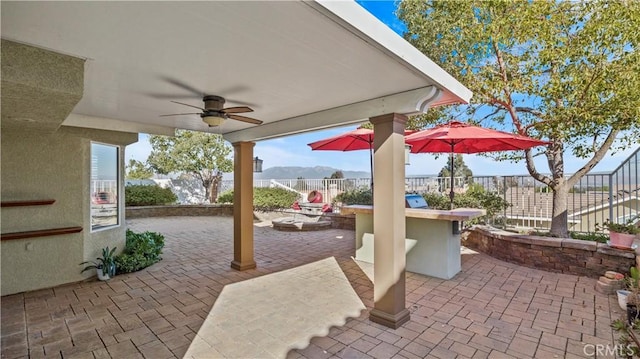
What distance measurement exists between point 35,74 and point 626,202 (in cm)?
792

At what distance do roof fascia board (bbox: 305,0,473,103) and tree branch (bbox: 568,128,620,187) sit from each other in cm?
512

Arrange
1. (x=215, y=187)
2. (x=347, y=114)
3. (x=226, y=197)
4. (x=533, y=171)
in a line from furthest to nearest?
(x=215, y=187) < (x=226, y=197) < (x=533, y=171) < (x=347, y=114)

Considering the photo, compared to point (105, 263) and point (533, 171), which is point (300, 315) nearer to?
point (105, 263)

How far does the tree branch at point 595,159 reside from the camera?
561 centimetres

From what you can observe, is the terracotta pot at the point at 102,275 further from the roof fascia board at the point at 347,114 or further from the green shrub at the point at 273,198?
the green shrub at the point at 273,198

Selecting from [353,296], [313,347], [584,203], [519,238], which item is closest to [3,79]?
[313,347]

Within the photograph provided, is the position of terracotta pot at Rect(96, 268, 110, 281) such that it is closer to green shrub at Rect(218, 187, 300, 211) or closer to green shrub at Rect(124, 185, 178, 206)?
green shrub at Rect(218, 187, 300, 211)

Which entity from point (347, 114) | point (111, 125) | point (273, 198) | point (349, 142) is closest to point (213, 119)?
point (347, 114)

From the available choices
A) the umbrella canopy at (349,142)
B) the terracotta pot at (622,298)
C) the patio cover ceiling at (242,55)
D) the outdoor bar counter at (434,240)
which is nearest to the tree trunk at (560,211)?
the outdoor bar counter at (434,240)

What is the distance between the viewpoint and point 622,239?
4277mm

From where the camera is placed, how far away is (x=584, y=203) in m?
5.95

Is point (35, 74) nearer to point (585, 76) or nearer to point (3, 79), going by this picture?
point (3, 79)

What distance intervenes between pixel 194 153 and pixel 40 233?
36.0ft

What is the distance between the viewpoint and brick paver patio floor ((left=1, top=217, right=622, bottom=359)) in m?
2.74
